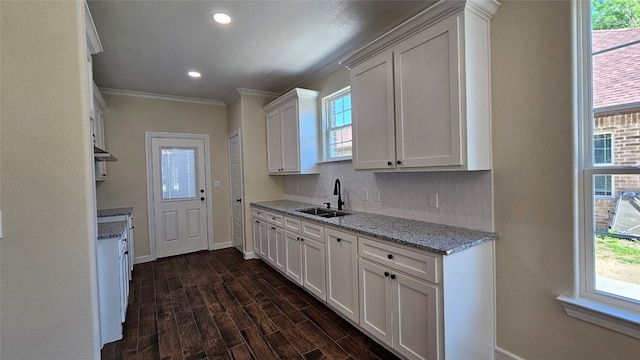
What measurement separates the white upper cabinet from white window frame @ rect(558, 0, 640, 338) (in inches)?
17.3

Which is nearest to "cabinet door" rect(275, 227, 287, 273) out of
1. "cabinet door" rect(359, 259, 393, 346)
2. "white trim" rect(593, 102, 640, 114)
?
"cabinet door" rect(359, 259, 393, 346)

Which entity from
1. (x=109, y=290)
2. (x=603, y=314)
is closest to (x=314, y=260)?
(x=109, y=290)

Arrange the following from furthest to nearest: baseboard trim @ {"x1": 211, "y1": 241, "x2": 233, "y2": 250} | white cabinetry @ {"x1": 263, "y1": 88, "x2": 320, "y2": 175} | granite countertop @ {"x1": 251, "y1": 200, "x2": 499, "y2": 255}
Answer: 1. baseboard trim @ {"x1": 211, "y1": 241, "x2": 233, "y2": 250}
2. white cabinetry @ {"x1": 263, "y1": 88, "x2": 320, "y2": 175}
3. granite countertop @ {"x1": 251, "y1": 200, "x2": 499, "y2": 255}

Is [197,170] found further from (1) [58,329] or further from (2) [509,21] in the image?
(2) [509,21]

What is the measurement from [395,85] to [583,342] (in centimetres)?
190

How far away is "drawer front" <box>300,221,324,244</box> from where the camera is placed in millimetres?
2572

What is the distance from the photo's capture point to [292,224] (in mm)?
3096

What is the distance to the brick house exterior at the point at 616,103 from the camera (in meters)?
1.37

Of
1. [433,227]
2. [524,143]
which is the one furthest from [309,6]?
[433,227]

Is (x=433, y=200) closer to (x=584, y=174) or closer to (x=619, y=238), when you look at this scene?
(x=584, y=174)

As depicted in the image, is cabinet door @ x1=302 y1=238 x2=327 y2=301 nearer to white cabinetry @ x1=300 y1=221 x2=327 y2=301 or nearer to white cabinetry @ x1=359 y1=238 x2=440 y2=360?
white cabinetry @ x1=300 y1=221 x2=327 y2=301

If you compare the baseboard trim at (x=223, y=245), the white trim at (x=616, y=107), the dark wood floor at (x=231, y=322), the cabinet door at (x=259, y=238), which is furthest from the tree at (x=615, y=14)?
the baseboard trim at (x=223, y=245)

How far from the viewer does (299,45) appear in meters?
2.79

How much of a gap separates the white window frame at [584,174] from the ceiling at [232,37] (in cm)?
105
